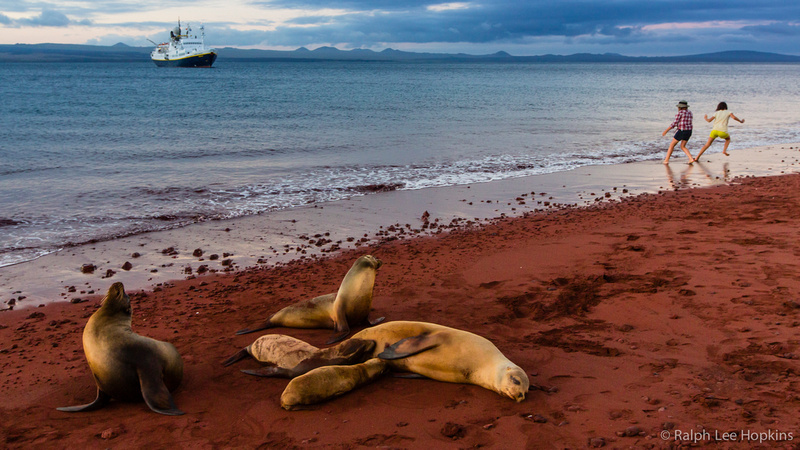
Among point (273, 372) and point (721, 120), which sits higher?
point (721, 120)

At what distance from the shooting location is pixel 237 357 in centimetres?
501

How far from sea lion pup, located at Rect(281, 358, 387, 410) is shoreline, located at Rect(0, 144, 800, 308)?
13.1 feet

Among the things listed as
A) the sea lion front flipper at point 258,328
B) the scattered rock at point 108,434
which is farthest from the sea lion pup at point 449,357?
the scattered rock at point 108,434

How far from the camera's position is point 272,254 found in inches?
339

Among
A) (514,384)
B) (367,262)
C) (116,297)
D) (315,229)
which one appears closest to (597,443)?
(514,384)

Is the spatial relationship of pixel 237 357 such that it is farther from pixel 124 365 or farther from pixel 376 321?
pixel 376 321

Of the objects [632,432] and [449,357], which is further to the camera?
[449,357]

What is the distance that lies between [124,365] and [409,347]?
2.17 m

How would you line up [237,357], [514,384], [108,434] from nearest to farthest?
[108,434] → [514,384] → [237,357]

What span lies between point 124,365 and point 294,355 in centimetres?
129

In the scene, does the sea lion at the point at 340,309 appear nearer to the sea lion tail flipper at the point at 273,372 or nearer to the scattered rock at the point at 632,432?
the sea lion tail flipper at the point at 273,372

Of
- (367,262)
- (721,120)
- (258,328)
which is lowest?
(258,328)

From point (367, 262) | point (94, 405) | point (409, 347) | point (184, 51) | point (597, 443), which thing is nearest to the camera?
point (597, 443)

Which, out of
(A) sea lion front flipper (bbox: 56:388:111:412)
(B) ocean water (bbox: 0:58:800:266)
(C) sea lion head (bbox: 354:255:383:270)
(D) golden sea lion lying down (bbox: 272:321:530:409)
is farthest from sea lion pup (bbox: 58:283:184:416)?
(B) ocean water (bbox: 0:58:800:266)
